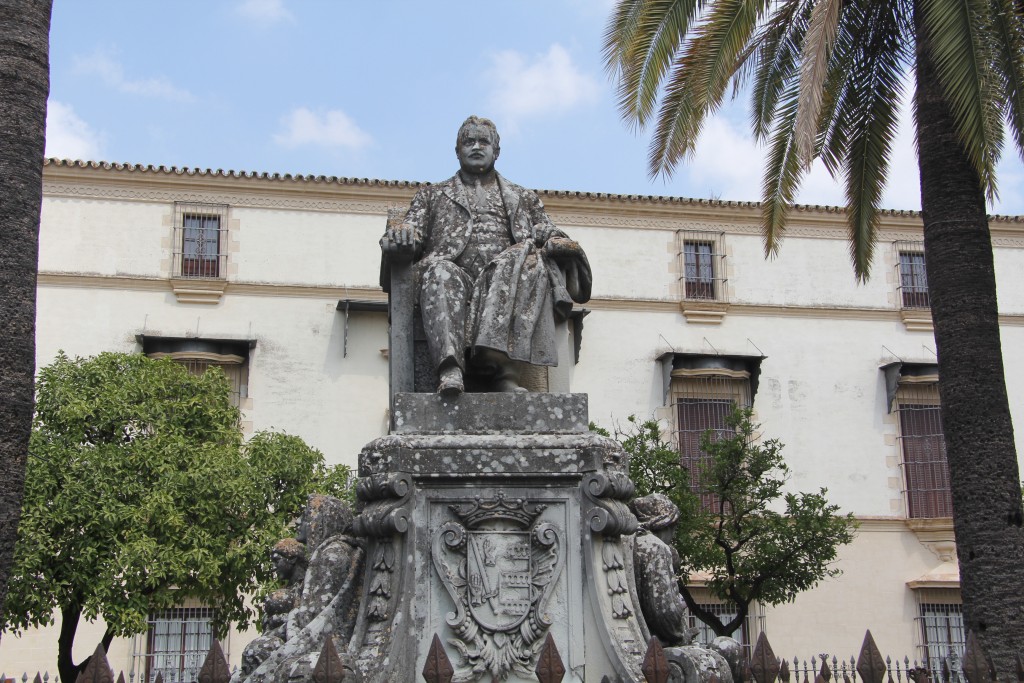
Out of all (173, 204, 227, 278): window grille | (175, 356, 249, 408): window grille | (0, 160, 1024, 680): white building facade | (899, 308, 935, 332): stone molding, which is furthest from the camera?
(899, 308, 935, 332): stone molding

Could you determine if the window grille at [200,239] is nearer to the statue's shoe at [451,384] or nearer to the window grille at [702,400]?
the window grille at [702,400]

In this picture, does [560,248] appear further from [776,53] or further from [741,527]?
[741,527]

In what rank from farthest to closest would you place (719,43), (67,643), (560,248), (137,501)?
(137,501) < (67,643) < (719,43) < (560,248)

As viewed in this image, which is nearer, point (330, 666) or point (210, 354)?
point (330, 666)

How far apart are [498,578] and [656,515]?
3.91ft

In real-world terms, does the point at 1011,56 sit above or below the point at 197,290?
below

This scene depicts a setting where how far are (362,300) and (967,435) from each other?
1650 cm

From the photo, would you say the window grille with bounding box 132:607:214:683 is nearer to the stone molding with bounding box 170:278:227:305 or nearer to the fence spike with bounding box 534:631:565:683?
the stone molding with bounding box 170:278:227:305

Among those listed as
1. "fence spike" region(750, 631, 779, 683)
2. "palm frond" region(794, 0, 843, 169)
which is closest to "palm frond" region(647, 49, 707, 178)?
"palm frond" region(794, 0, 843, 169)

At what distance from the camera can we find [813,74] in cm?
1042

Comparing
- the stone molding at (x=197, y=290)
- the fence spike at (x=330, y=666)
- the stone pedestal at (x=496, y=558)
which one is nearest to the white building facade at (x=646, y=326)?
the stone molding at (x=197, y=290)

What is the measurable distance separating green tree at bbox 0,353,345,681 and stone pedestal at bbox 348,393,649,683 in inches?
455

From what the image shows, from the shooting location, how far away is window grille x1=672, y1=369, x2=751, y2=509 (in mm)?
25703

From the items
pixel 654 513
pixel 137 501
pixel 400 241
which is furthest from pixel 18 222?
pixel 137 501
